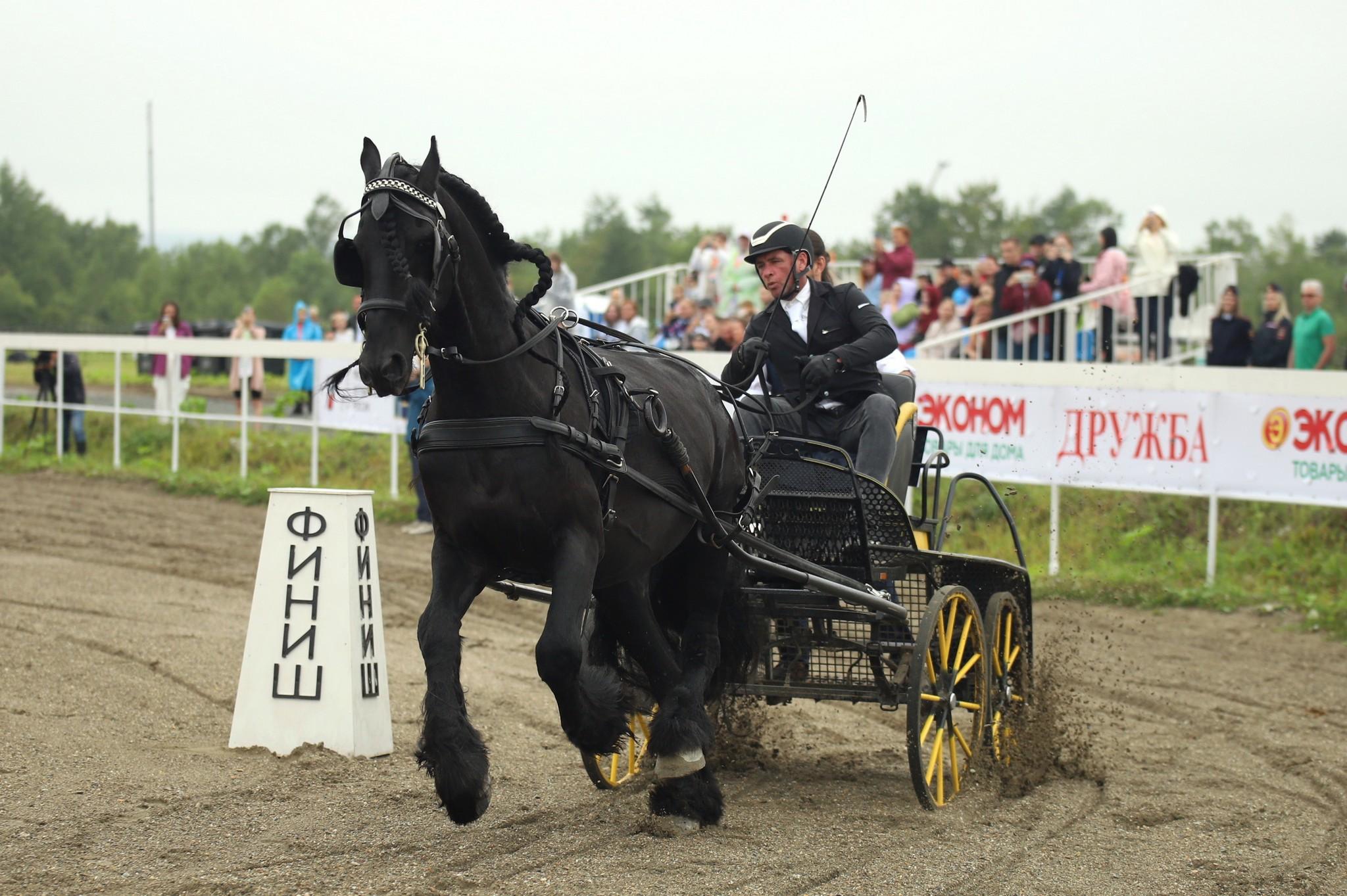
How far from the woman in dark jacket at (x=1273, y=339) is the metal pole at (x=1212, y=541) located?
2.33 meters

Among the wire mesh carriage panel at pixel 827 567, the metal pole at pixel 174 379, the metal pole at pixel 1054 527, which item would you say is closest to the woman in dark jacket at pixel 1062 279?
the metal pole at pixel 1054 527

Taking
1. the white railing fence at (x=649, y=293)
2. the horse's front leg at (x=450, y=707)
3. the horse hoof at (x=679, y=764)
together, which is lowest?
the horse hoof at (x=679, y=764)

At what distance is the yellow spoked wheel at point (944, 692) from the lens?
226 inches

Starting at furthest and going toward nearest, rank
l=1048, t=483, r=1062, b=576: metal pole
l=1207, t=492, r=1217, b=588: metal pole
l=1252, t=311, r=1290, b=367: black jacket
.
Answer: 1. l=1252, t=311, r=1290, b=367: black jacket
2. l=1048, t=483, r=1062, b=576: metal pole
3. l=1207, t=492, r=1217, b=588: metal pole

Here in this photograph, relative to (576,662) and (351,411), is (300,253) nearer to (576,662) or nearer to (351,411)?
(351,411)

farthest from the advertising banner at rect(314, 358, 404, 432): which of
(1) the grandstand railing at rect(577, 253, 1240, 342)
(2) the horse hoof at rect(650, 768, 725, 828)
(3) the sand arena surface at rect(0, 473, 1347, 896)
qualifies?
(2) the horse hoof at rect(650, 768, 725, 828)

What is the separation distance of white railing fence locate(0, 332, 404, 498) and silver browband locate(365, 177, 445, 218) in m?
10.1

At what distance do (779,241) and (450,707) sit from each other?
9.49 ft

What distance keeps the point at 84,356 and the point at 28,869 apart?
14.1 m

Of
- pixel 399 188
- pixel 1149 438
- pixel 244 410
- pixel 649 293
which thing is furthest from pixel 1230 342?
pixel 649 293

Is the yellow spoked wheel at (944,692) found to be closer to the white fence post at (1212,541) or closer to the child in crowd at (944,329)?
the white fence post at (1212,541)

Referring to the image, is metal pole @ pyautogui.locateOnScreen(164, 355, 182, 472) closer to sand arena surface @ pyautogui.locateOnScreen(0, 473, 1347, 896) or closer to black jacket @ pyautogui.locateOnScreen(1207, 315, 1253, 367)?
sand arena surface @ pyautogui.locateOnScreen(0, 473, 1347, 896)

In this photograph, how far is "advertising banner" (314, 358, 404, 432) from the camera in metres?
14.8

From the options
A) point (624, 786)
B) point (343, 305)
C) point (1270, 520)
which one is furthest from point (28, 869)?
point (343, 305)
